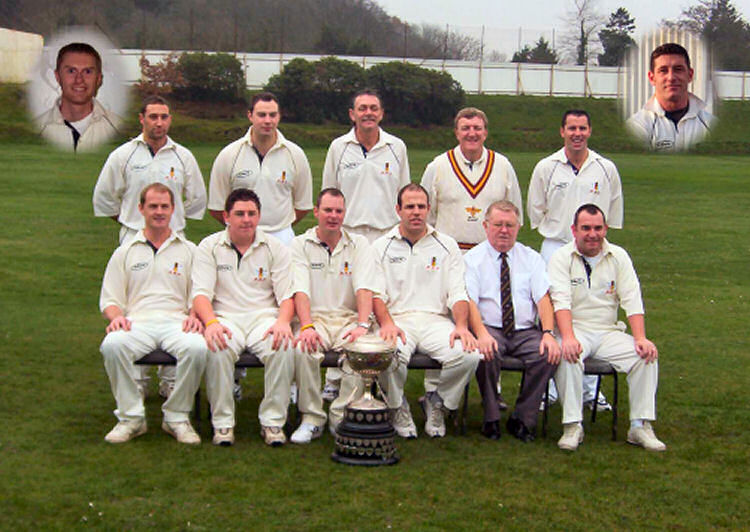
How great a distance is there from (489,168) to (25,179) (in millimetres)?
18606

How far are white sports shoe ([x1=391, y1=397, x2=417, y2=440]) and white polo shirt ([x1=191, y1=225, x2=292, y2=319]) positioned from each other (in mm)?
1155

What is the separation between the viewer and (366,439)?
703 centimetres

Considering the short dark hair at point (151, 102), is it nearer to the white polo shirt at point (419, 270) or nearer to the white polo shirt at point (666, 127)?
the white polo shirt at point (419, 270)

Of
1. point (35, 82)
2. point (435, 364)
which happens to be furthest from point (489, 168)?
point (35, 82)

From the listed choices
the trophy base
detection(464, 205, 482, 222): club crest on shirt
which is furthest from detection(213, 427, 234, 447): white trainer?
detection(464, 205, 482, 222): club crest on shirt

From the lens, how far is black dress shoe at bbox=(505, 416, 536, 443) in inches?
302

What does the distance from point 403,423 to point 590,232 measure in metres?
1.96

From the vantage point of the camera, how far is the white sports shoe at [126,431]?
24.0 feet

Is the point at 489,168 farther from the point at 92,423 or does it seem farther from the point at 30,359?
the point at 30,359

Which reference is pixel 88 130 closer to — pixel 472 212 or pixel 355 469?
pixel 355 469

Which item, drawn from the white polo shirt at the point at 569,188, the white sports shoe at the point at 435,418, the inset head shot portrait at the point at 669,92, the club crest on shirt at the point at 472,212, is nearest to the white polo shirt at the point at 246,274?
the white sports shoe at the point at 435,418

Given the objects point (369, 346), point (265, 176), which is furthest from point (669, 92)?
point (265, 176)

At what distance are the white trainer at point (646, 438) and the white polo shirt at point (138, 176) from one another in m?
3.95

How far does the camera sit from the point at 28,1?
608cm
